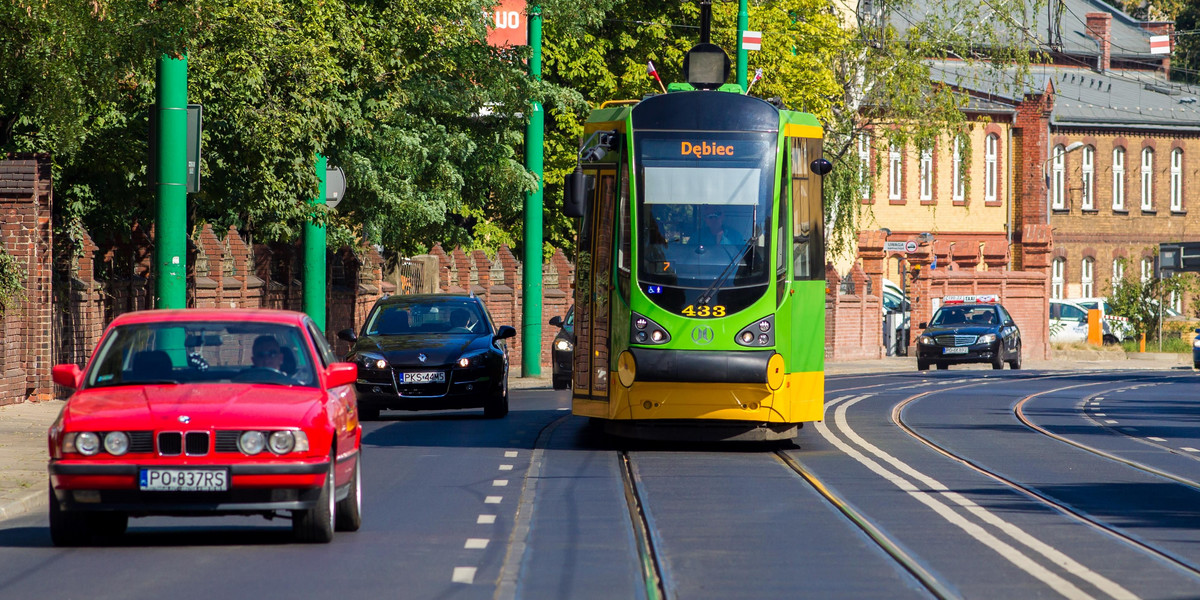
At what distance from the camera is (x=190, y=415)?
33.5 ft

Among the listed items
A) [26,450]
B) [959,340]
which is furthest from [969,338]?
[26,450]

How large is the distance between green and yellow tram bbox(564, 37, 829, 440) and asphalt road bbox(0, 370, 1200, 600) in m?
0.54

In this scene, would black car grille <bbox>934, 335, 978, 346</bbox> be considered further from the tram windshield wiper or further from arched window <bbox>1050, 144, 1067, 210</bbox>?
arched window <bbox>1050, 144, 1067, 210</bbox>

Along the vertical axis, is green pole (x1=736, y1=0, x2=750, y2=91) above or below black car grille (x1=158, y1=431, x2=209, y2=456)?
above

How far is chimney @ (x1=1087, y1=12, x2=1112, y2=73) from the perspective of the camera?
89750 millimetres

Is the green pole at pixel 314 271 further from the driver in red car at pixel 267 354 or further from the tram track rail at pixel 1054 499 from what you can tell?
the driver in red car at pixel 267 354

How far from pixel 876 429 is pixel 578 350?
16.0 feet

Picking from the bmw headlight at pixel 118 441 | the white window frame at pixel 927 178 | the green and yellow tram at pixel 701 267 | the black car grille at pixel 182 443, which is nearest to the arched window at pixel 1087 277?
the white window frame at pixel 927 178

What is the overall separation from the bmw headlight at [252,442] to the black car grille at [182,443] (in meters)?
0.19

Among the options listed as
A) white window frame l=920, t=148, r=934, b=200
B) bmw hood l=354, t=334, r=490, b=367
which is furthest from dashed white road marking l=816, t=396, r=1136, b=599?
white window frame l=920, t=148, r=934, b=200

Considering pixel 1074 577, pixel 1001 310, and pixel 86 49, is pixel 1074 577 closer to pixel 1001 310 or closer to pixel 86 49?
pixel 86 49

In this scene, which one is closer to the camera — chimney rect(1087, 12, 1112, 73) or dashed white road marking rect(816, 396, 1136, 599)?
dashed white road marking rect(816, 396, 1136, 599)

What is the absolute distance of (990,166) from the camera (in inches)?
2950

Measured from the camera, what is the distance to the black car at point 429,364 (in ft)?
69.3
